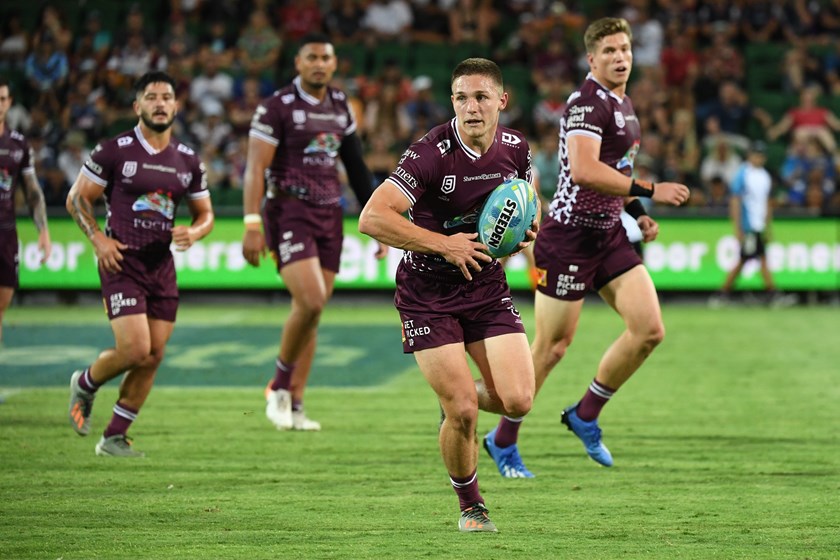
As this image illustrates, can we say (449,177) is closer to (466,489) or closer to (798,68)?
(466,489)

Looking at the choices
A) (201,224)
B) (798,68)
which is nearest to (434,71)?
(798,68)

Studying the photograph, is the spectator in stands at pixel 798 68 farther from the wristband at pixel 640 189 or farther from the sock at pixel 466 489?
the sock at pixel 466 489

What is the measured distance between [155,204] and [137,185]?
0.58 ft

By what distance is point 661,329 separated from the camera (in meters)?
8.71

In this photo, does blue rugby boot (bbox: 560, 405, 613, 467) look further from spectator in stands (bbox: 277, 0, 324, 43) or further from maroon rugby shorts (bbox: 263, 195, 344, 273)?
spectator in stands (bbox: 277, 0, 324, 43)

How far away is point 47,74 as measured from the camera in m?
24.1

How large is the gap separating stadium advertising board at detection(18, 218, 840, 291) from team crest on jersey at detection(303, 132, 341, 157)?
10028 millimetres

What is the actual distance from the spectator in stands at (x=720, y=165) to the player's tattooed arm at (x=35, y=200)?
44.3 feet

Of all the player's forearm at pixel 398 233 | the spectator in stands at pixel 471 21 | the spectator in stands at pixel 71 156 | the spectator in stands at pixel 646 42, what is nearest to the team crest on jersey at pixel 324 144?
the player's forearm at pixel 398 233

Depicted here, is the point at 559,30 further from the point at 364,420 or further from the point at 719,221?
the point at 364,420

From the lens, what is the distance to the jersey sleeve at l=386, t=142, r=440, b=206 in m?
6.77

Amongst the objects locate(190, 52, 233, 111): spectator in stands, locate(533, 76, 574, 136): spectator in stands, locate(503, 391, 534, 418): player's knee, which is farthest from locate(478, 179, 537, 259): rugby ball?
locate(190, 52, 233, 111): spectator in stands

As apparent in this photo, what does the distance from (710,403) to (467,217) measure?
5384 millimetres

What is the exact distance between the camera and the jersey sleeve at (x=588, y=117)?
848cm
